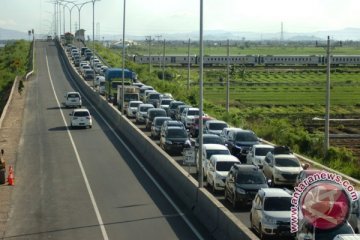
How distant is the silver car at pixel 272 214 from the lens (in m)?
18.9

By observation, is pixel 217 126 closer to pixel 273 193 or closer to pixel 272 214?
pixel 273 193

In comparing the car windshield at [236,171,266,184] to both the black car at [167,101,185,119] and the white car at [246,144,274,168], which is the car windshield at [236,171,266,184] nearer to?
the white car at [246,144,274,168]

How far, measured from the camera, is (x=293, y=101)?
90.3 meters

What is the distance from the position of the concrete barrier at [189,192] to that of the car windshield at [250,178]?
1565 millimetres

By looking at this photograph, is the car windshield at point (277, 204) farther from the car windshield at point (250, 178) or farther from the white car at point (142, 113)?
the white car at point (142, 113)

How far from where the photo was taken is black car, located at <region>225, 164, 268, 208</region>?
23.3 meters

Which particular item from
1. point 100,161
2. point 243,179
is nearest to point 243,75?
point 100,161

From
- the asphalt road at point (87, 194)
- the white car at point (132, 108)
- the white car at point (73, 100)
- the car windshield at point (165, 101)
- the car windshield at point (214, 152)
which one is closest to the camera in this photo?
the asphalt road at point (87, 194)

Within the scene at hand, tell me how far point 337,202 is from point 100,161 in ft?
84.3

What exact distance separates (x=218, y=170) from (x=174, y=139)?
32.4 feet

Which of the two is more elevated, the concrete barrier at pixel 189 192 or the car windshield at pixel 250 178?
the car windshield at pixel 250 178

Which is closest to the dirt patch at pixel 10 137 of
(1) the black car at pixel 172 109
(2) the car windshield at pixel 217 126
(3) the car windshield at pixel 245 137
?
(1) the black car at pixel 172 109

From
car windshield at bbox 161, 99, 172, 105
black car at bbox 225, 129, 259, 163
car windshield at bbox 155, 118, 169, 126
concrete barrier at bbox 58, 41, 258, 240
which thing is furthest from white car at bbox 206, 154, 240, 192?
car windshield at bbox 161, 99, 172, 105

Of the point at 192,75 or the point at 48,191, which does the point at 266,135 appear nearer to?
the point at 48,191
